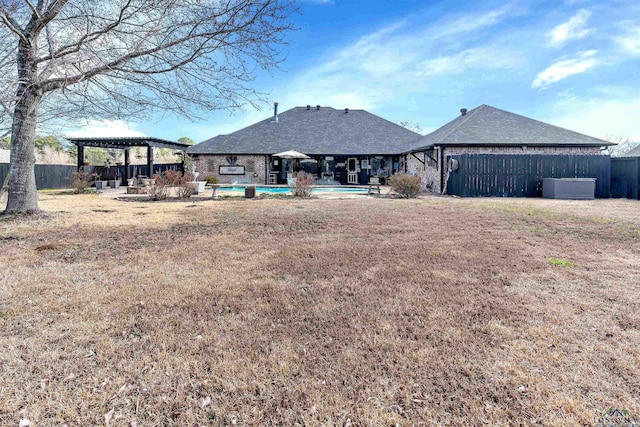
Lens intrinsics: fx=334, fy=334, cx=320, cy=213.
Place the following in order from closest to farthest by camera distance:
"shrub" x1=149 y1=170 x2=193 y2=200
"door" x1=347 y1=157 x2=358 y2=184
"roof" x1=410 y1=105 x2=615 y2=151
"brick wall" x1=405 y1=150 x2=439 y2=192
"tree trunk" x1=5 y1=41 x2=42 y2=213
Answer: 1. "tree trunk" x1=5 y1=41 x2=42 y2=213
2. "shrub" x1=149 y1=170 x2=193 y2=200
3. "roof" x1=410 y1=105 x2=615 y2=151
4. "brick wall" x1=405 y1=150 x2=439 y2=192
5. "door" x1=347 y1=157 x2=358 y2=184

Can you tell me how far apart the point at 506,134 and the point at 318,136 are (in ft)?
44.1

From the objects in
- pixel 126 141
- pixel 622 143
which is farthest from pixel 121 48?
pixel 622 143

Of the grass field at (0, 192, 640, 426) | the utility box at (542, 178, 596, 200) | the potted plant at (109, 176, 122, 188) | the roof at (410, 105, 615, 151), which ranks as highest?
the roof at (410, 105, 615, 151)

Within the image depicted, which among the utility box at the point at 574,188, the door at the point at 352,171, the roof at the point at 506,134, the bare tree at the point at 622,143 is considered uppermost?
the bare tree at the point at 622,143

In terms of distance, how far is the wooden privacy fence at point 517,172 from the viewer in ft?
50.3

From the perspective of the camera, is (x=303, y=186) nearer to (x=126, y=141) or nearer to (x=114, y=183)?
(x=126, y=141)

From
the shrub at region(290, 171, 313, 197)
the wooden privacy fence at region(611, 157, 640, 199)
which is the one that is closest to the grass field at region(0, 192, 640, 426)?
the shrub at region(290, 171, 313, 197)

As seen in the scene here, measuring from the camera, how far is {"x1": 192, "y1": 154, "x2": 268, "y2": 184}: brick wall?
A: 2527 cm

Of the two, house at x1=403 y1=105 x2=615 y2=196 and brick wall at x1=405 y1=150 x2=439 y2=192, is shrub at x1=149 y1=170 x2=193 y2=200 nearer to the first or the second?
house at x1=403 y1=105 x2=615 y2=196

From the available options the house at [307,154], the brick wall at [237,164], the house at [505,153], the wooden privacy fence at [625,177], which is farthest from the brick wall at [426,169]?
the brick wall at [237,164]

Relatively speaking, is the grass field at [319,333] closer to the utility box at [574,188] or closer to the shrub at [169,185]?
the shrub at [169,185]

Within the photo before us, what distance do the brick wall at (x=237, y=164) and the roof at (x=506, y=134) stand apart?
11.6 meters

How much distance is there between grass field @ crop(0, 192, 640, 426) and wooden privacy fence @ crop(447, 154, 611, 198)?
1026 centimetres

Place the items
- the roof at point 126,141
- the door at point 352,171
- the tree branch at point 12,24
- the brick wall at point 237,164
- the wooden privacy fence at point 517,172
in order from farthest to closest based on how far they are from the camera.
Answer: the door at point 352,171 < the brick wall at point 237,164 < the roof at point 126,141 < the wooden privacy fence at point 517,172 < the tree branch at point 12,24
